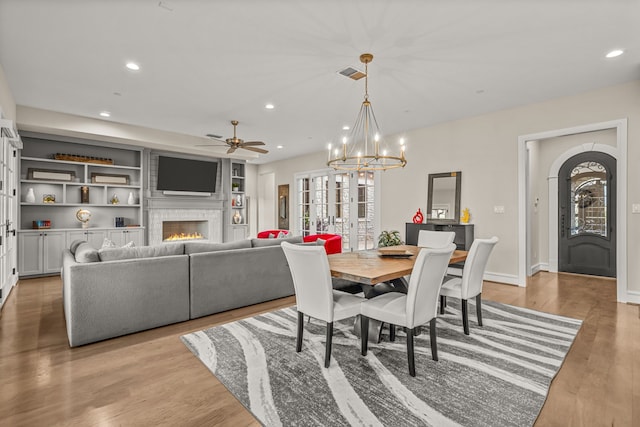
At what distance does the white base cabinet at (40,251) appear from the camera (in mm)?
5117

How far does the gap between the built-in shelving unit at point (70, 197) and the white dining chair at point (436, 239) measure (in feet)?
17.8

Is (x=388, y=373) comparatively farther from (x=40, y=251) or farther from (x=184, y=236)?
(x=184, y=236)

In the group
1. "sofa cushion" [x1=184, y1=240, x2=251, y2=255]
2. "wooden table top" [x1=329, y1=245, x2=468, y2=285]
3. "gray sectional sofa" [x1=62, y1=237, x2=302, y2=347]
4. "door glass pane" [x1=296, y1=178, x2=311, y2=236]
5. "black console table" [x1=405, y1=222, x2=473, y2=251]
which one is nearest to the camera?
"wooden table top" [x1=329, y1=245, x2=468, y2=285]

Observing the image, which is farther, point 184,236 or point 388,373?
point 184,236

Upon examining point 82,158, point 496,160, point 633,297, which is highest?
point 82,158

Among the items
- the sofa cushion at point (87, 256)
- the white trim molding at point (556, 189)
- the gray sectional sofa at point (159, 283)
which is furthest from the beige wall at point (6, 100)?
the white trim molding at point (556, 189)

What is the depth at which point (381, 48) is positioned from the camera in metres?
3.01

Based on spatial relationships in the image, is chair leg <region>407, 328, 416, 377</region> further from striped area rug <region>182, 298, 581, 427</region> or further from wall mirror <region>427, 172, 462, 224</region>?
wall mirror <region>427, 172, 462, 224</region>

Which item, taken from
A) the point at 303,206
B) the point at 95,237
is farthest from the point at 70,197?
the point at 303,206

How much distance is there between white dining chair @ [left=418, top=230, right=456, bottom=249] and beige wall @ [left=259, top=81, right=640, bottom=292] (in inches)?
60.1

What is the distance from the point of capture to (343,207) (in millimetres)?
7574

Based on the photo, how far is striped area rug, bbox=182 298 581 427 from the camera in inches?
69.6

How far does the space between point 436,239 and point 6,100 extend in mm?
5594

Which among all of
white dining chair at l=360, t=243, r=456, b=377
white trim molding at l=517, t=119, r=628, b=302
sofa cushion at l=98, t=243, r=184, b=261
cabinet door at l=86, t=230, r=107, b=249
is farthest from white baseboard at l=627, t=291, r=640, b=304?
cabinet door at l=86, t=230, r=107, b=249
